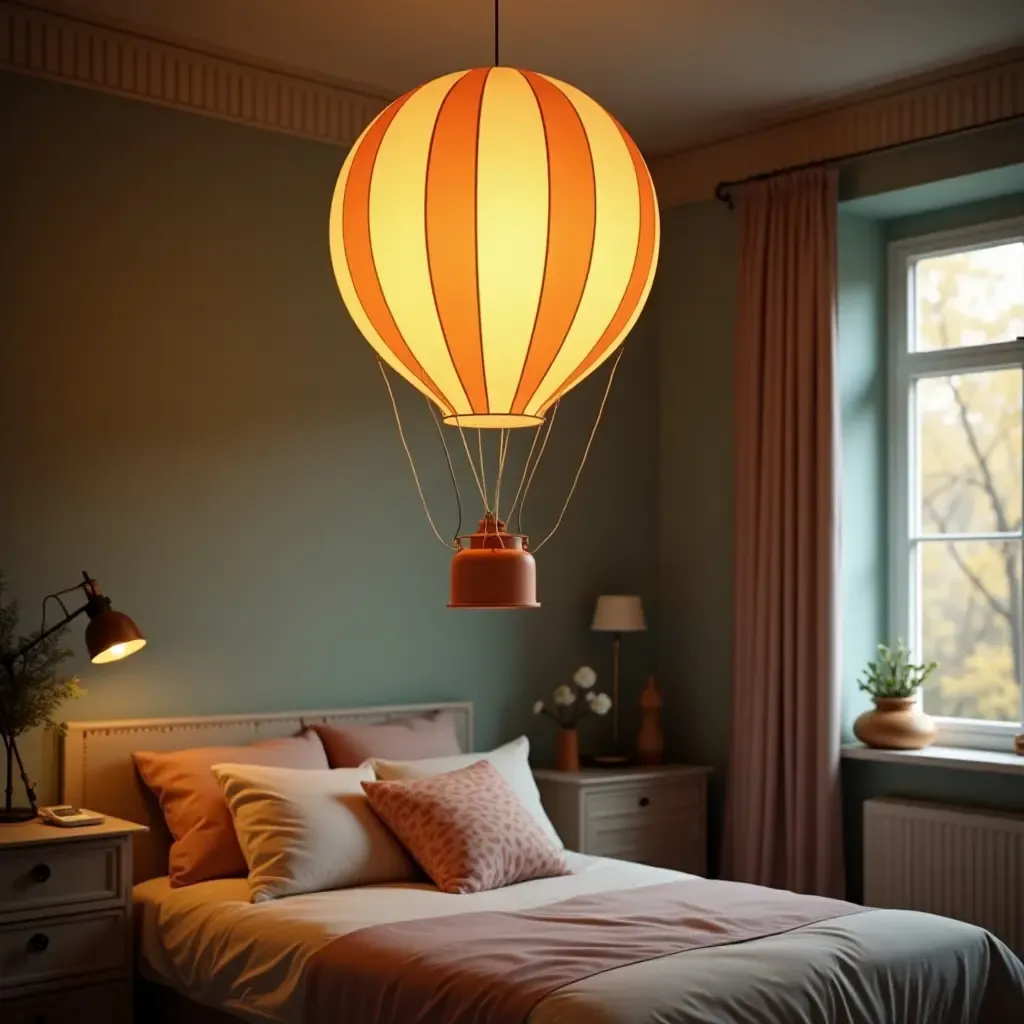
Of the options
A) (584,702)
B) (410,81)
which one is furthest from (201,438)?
(584,702)

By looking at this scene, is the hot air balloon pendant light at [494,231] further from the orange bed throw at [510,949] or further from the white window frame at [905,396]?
the white window frame at [905,396]

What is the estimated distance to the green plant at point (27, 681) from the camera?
11.5ft

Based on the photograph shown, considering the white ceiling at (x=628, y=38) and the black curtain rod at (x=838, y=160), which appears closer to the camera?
the white ceiling at (x=628, y=38)

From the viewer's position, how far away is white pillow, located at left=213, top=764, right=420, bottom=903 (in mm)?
3482

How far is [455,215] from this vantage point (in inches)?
83.4

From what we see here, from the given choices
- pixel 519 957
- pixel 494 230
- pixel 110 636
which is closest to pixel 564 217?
pixel 494 230

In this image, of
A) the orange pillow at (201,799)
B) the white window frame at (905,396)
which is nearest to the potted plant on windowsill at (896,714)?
the white window frame at (905,396)

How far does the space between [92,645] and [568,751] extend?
5.86ft

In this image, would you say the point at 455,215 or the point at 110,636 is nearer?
the point at 455,215

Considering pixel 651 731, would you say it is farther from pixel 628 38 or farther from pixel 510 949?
pixel 628 38

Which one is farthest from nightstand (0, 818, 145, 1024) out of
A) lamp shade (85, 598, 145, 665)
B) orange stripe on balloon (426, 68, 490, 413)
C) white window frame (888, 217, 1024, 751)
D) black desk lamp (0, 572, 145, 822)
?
white window frame (888, 217, 1024, 751)

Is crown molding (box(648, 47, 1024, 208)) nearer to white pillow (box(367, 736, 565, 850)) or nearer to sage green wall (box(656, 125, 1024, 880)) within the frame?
sage green wall (box(656, 125, 1024, 880))

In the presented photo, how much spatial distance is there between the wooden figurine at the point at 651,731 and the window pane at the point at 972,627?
91 cm

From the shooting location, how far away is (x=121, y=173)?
4000 mm
